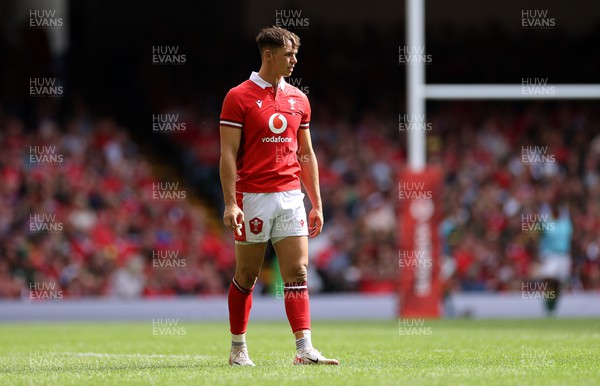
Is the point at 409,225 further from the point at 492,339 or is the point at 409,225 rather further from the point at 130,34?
the point at 130,34

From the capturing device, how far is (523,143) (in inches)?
796

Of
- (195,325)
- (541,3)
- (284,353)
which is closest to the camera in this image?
(284,353)

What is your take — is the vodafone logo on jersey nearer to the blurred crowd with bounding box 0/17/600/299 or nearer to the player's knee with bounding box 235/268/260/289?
the player's knee with bounding box 235/268/260/289

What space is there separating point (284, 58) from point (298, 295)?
134cm

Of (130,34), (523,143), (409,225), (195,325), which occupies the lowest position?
(195,325)

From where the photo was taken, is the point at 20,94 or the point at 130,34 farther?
the point at 130,34

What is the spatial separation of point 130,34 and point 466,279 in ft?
28.3

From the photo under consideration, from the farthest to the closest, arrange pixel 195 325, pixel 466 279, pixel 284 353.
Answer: pixel 466 279, pixel 195 325, pixel 284 353

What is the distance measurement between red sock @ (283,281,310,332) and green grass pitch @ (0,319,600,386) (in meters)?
0.25

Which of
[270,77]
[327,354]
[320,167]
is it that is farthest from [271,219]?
[320,167]

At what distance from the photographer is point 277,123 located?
684cm

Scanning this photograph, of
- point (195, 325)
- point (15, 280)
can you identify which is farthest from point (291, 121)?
point (15, 280)

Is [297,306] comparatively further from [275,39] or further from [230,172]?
[275,39]

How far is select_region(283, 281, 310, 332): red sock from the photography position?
6.75 meters
